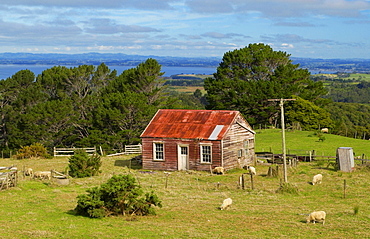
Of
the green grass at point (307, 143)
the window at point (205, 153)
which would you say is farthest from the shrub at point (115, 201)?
the green grass at point (307, 143)

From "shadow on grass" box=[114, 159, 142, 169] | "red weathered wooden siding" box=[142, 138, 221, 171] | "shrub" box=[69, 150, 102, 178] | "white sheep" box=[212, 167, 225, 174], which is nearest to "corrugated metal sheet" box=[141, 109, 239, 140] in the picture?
"red weathered wooden siding" box=[142, 138, 221, 171]

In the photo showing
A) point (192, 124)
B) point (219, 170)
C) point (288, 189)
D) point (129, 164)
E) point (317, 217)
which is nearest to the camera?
point (317, 217)

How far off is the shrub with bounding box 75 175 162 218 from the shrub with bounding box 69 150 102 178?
42.6 feet

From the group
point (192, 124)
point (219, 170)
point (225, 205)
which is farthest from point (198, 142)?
point (225, 205)

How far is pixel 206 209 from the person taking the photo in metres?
24.7

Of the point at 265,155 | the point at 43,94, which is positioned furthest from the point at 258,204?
the point at 43,94

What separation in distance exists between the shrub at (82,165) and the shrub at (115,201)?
13.0m

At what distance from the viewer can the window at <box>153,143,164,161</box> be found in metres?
40.2

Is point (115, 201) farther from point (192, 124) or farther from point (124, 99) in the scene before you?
point (124, 99)

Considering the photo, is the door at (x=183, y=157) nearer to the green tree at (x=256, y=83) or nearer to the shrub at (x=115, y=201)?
the shrub at (x=115, y=201)

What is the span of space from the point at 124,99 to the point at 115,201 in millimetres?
39484

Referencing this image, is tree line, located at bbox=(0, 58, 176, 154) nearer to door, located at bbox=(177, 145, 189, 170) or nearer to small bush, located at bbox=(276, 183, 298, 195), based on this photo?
door, located at bbox=(177, 145, 189, 170)

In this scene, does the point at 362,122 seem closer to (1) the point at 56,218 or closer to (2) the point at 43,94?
(2) the point at 43,94

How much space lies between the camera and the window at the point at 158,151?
4016 centimetres
